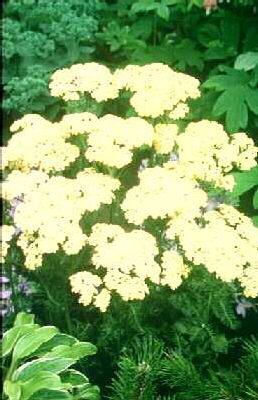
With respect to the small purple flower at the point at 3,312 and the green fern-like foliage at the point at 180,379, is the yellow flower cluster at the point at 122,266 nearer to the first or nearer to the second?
the green fern-like foliage at the point at 180,379

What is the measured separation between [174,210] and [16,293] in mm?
956

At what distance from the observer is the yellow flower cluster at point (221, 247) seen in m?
2.46

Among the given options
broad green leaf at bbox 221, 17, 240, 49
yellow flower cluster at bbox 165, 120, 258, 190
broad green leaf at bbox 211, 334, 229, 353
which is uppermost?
broad green leaf at bbox 221, 17, 240, 49

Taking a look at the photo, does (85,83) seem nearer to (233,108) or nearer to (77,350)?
(233,108)

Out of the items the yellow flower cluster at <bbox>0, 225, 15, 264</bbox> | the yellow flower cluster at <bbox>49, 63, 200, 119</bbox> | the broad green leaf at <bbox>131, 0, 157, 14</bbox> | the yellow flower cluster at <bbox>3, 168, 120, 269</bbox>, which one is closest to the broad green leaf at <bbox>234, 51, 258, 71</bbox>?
the yellow flower cluster at <bbox>49, 63, 200, 119</bbox>

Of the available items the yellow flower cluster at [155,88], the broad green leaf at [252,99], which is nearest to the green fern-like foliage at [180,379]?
the yellow flower cluster at [155,88]

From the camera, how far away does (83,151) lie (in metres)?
2.96

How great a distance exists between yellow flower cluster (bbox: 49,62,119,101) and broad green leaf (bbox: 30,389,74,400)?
116cm

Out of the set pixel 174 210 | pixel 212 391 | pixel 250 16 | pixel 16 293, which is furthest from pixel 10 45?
pixel 212 391

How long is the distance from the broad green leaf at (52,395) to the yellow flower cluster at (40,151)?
2.74 ft

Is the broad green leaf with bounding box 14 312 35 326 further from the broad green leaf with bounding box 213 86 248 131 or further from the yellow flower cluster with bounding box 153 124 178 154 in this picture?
the broad green leaf with bounding box 213 86 248 131

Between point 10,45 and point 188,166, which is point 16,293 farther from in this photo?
point 10,45

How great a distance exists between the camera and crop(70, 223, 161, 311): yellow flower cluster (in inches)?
96.6

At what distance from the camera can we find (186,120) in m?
→ 3.56
